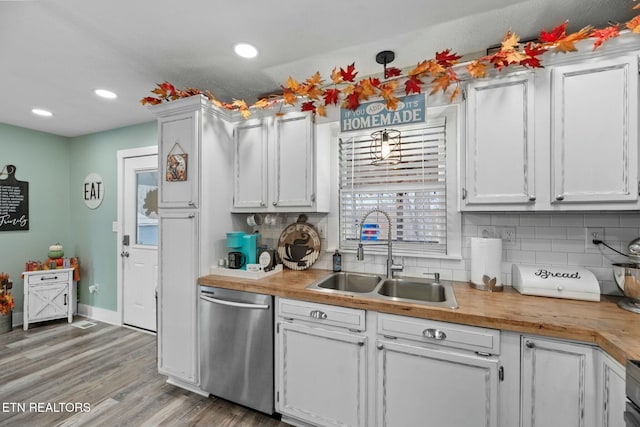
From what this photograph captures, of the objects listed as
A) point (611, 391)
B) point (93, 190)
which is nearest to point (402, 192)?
point (611, 391)

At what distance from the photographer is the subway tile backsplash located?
5.64 ft

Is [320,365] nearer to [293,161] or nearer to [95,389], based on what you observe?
[293,161]

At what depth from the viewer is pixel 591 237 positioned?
1.76m

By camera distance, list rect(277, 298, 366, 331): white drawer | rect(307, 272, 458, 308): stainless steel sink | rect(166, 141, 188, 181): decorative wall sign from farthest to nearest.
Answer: rect(166, 141, 188, 181): decorative wall sign, rect(307, 272, 458, 308): stainless steel sink, rect(277, 298, 366, 331): white drawer

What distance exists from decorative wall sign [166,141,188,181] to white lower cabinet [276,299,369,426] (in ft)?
4.19

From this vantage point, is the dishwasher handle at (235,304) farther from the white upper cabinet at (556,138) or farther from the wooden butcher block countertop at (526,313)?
the white upper cabinet at (556,138)

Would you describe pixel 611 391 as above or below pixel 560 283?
below

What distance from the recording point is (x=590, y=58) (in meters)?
1.50

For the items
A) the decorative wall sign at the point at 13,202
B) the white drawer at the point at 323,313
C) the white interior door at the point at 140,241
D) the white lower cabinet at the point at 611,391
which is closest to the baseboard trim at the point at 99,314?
the white interior door at the point at 140,241

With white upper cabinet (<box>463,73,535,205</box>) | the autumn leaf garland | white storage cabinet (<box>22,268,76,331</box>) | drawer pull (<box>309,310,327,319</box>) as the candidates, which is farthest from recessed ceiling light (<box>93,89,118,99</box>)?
white upper cabinet (<box>463,73,535,205</box>)

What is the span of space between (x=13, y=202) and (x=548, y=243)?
562 cm

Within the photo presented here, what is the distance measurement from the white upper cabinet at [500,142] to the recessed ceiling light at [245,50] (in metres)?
1.43

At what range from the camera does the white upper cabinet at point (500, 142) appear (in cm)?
163

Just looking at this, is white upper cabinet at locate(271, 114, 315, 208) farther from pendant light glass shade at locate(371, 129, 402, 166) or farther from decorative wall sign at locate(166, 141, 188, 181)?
decorative wall sign at locate(166, 141, 188, 181)
